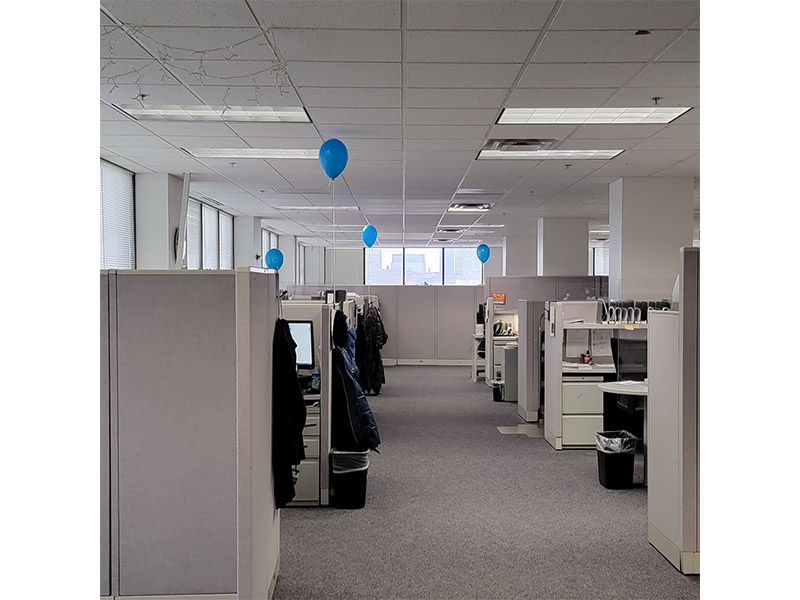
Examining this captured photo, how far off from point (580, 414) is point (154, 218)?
5.50 metres

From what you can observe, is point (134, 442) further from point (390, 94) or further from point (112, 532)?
point (390, 94)

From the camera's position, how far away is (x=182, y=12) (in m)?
3.58

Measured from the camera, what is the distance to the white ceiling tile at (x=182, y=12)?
3.47m

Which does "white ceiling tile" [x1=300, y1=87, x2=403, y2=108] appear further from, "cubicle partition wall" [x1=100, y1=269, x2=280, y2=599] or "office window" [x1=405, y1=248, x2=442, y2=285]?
"office window" [x1=405, y1=248, x2=442, y2=285]

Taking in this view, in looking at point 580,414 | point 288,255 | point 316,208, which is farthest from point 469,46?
point 288,255

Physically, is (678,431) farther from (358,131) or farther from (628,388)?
(358,131)

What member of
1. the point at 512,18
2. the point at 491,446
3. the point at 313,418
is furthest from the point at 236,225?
the point at 512,18

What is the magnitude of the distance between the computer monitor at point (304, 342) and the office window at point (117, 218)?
12.4 ft

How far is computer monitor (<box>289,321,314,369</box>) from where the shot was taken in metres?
4.68

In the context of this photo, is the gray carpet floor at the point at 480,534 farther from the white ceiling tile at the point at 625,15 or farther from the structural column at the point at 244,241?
the structural column at the point at 244,241

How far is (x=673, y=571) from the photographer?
351 cm

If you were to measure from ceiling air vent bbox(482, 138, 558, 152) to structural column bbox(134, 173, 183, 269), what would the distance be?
13.3ft

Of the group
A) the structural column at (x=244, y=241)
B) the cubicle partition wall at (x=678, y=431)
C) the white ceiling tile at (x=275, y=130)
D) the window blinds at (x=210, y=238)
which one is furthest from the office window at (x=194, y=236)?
the cubicle partition wall at (x=678, y=431)
